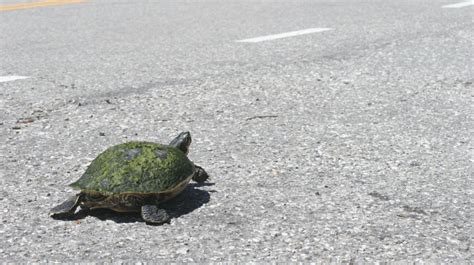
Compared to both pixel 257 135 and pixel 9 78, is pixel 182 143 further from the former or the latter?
pixel 9 78

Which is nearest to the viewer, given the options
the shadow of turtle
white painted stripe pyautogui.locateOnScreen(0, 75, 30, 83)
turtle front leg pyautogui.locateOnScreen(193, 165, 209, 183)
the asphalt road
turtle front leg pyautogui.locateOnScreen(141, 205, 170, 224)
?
the asphalt road

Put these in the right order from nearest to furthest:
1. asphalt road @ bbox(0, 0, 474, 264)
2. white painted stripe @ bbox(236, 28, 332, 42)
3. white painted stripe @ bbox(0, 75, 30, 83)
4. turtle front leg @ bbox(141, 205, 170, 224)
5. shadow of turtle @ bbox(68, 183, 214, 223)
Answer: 1. asphalt road @ bbox(0, 0, 474, 264)
2. turtle front leg @ bbox(141, 205, 170, 224)
3. shadow of turtle @ bbox(68, 183, 214, 223)
4. white painted stripe @ bbox(0, 75, 30, 83)
5. white painted stripe @ bbox(236, 28, 332, 42)

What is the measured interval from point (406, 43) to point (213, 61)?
250cm

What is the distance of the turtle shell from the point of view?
136 inches

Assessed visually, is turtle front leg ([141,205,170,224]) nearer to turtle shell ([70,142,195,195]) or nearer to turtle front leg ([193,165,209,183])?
turtle shell ([70,142,195,195])

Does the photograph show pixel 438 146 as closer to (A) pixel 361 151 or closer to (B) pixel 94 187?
(A) pixel 361 151

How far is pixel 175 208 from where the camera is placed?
3658 mm

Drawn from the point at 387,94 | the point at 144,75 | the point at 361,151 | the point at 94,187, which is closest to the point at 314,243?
the point at 94,187

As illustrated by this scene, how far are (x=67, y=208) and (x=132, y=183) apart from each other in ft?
1.10

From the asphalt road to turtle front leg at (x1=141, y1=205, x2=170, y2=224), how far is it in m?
0.05

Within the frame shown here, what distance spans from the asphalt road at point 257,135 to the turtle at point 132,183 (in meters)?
0.08

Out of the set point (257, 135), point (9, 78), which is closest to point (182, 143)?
point (257, 135)

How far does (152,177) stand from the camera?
351 cm

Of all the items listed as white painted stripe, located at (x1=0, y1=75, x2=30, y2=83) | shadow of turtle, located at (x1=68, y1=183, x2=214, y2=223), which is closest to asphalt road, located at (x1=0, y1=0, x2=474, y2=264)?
shadow of turtle, located at (x1=68, y1=183, x2=214, y2=223)
